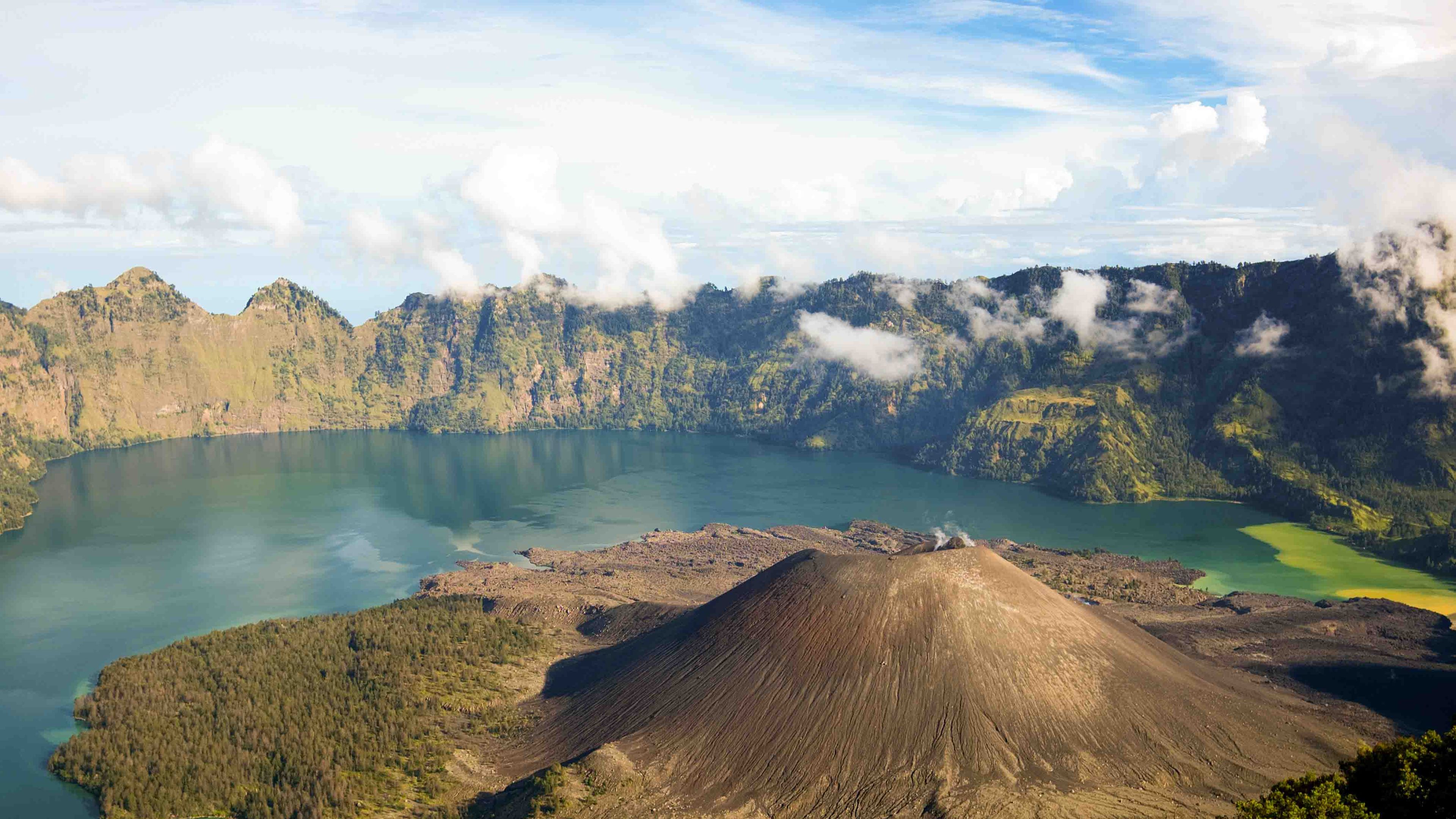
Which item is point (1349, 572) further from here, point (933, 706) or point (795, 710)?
point (795, 710)

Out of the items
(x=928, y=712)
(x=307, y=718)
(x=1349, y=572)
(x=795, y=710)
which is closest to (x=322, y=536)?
(x=307, y=718)

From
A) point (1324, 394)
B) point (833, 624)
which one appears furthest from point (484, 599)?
point (1324, 394)

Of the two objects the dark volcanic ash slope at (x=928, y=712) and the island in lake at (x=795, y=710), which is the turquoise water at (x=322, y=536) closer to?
the island in lake at (x=795, y=710)

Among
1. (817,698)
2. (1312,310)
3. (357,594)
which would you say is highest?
(1312,310)

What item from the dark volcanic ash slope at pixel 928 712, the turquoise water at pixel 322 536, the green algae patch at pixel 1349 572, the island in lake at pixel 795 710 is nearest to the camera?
the dark volcanic ash slope at pixel 928 712

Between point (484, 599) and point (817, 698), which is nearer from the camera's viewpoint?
point (817, 698)

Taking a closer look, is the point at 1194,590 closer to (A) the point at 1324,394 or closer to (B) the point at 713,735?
(B) the point at 713,735

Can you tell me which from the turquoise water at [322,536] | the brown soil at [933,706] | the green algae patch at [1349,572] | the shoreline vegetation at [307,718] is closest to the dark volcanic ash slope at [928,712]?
the brown soil at [933,706]

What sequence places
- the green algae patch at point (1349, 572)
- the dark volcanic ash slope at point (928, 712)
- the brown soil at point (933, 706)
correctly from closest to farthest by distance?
the dark volcanic ash slope at point (928, 712), the brown soil at point (933, 706), the green algae patch at point (1349, 572)
